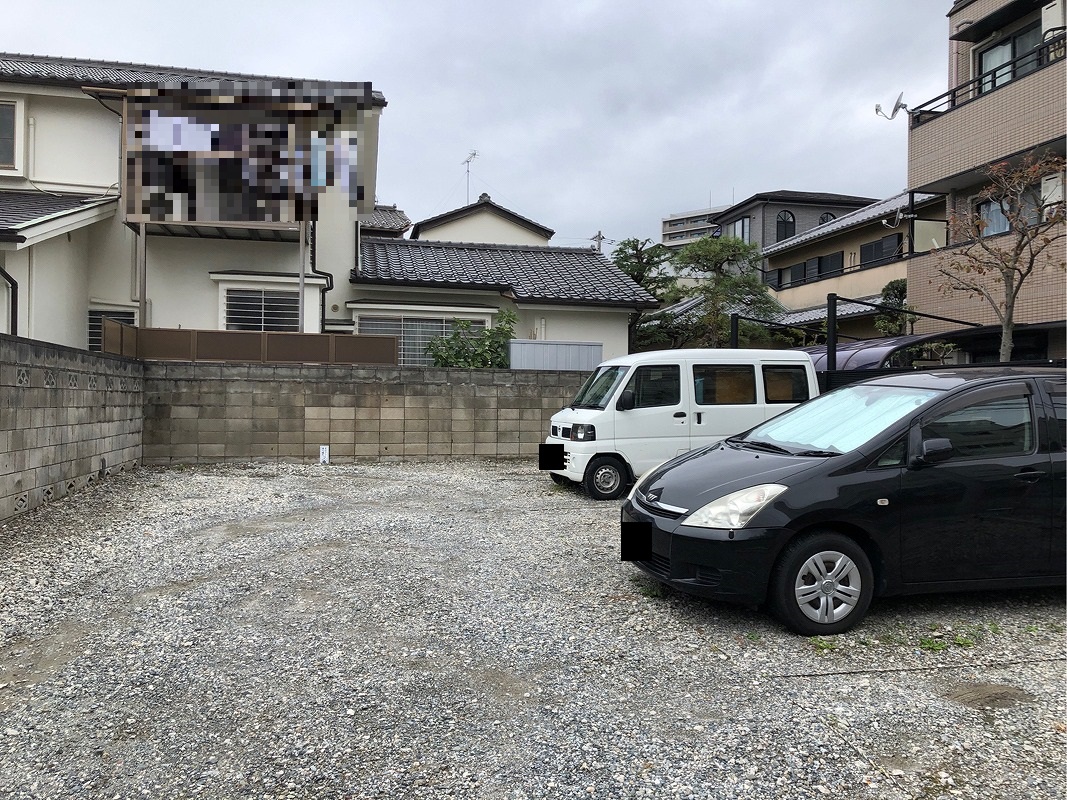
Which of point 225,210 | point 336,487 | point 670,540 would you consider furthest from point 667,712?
point 225,210

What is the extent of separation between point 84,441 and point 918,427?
7.30 m

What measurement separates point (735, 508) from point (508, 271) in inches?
468

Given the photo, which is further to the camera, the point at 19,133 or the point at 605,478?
the point at 19,133

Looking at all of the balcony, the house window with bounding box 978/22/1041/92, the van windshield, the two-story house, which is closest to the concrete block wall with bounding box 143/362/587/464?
the van windshield

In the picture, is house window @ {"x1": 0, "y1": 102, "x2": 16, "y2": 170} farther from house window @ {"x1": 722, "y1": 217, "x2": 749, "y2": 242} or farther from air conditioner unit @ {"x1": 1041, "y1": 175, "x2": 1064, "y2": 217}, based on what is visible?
house window @ {"x1": 722, "y1": 217, "x2": 749, "y2": 242}

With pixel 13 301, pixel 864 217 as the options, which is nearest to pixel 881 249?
pixel 864 217

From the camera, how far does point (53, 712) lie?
9.20 ft

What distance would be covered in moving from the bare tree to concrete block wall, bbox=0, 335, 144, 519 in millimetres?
10332

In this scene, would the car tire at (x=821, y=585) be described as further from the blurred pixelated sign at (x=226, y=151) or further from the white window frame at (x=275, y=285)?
the blurred pixelated sign at (x=226, y=151)

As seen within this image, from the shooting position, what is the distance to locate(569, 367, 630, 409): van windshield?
26.0 ft

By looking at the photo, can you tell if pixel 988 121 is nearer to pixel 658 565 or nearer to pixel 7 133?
pixel 658 565

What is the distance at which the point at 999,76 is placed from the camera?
41.8 feet

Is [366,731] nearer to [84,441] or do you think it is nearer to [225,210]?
[84,441]

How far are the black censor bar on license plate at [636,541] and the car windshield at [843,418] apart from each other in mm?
984
